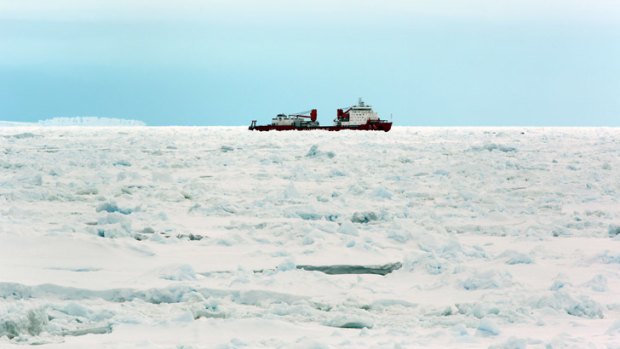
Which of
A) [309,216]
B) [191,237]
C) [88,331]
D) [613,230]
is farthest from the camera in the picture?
[309,216]

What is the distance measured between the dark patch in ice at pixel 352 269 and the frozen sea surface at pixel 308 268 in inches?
0.6

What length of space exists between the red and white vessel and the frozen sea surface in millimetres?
55296

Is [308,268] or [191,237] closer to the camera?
[308,268]

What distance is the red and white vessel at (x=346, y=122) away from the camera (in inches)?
2655

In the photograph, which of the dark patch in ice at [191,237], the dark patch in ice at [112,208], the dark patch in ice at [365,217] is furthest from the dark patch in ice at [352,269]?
the dark patch in ice at [112,208]

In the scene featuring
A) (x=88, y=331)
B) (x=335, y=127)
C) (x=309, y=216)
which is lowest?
(x=88, y=331)

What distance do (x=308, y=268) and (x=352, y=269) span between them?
0.36m

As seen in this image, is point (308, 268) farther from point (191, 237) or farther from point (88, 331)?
point (88, 331)

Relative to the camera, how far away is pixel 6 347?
162 inches

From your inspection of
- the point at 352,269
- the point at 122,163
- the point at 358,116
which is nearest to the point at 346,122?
the point at 358,116

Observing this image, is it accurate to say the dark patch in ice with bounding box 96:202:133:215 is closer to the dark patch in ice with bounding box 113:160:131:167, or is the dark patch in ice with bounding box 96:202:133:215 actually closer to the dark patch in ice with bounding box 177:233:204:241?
the dark patch in ice with bounding box 177:233:204:241

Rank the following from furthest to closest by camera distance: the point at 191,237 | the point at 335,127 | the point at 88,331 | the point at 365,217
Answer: the point at 335,127
the point at 365,217
the point at 191,237
the point at 88,331

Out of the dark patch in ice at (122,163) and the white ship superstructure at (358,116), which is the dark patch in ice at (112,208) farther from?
the white ship superstructure at (358,116)

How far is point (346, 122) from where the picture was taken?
6881 centimetres
